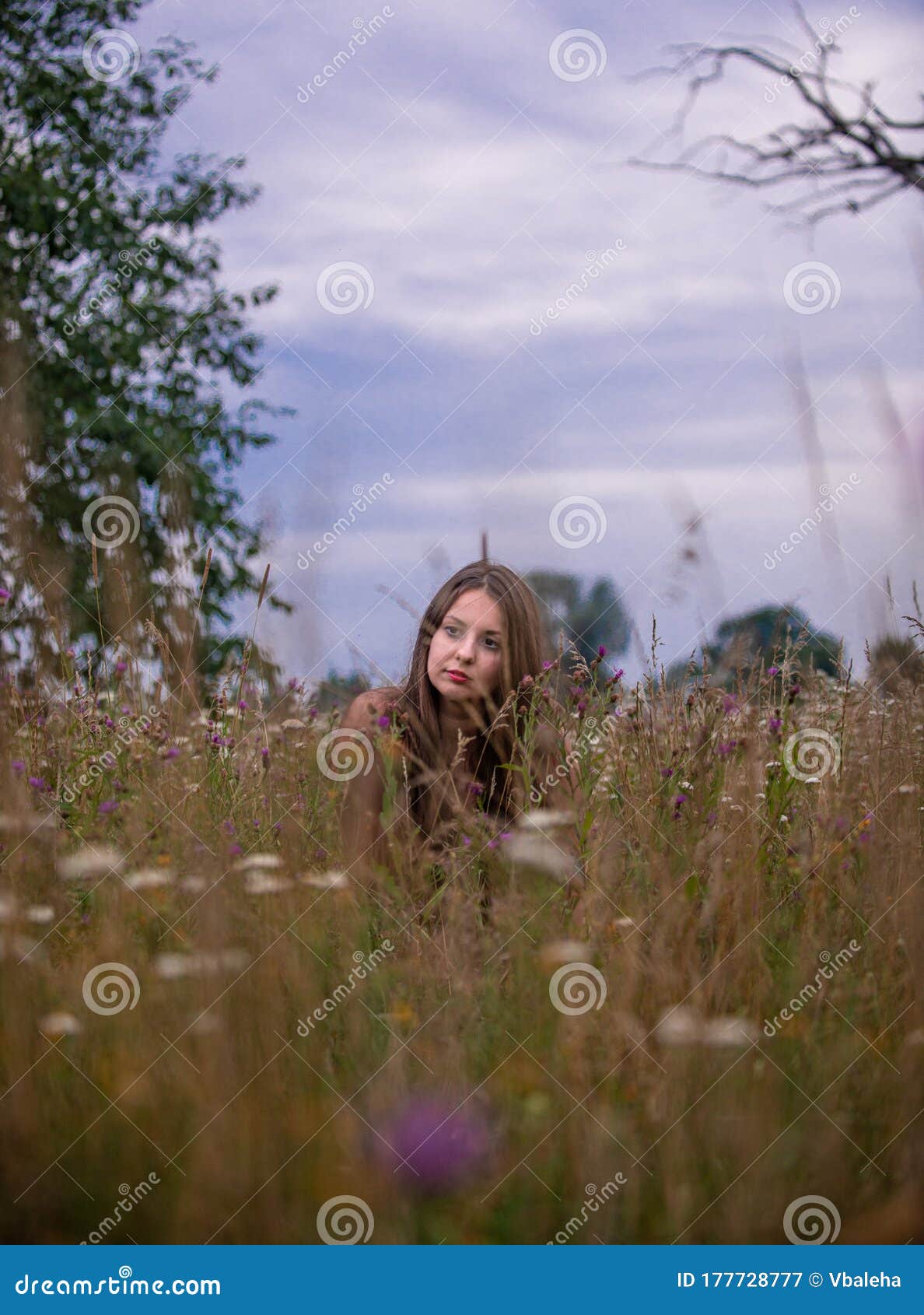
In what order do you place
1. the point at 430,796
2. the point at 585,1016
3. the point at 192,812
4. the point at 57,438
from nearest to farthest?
1. the point at 585,1016
2. the point at 192,812
3. the point at 430,796
4. the point at 57,438

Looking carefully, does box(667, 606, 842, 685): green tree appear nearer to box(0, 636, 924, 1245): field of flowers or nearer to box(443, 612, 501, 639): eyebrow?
box(0, 636, 924, 1245): field of flowers

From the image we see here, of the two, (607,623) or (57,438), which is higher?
(57,438)

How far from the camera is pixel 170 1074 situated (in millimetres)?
1810

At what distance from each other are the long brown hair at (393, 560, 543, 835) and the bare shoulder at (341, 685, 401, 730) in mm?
41

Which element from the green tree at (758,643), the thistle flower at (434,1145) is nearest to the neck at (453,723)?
the green tree at (758,643)

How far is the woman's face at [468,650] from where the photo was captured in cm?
328

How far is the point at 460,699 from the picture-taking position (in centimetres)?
335

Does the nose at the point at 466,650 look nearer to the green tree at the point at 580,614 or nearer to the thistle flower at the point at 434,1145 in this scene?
the green tree at the point at 580,614

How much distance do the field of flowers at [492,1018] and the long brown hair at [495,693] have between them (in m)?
0.61

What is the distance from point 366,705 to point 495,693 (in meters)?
0.42

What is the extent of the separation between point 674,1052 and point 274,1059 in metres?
0.68

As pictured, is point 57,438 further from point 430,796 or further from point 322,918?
point 322,918

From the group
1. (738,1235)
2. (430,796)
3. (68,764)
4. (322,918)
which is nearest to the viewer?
(738,1235)

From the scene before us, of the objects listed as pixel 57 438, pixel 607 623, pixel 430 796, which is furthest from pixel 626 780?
pixel 57 438
